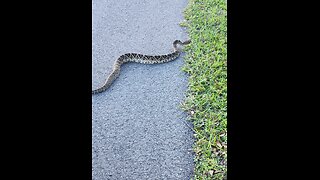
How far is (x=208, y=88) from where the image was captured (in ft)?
Answer: 19.1

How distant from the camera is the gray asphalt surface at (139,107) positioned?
171 inches

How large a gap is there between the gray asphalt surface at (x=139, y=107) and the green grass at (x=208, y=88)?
0.13m

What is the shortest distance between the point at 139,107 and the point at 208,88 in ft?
3.32

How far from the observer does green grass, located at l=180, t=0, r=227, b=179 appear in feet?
14.3

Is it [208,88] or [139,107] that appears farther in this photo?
[208,88]

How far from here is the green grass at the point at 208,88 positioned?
14.3 ft

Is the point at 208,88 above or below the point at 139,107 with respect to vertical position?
above

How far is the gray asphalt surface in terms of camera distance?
14.2 ft

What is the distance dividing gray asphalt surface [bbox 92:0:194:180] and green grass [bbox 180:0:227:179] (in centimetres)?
13
